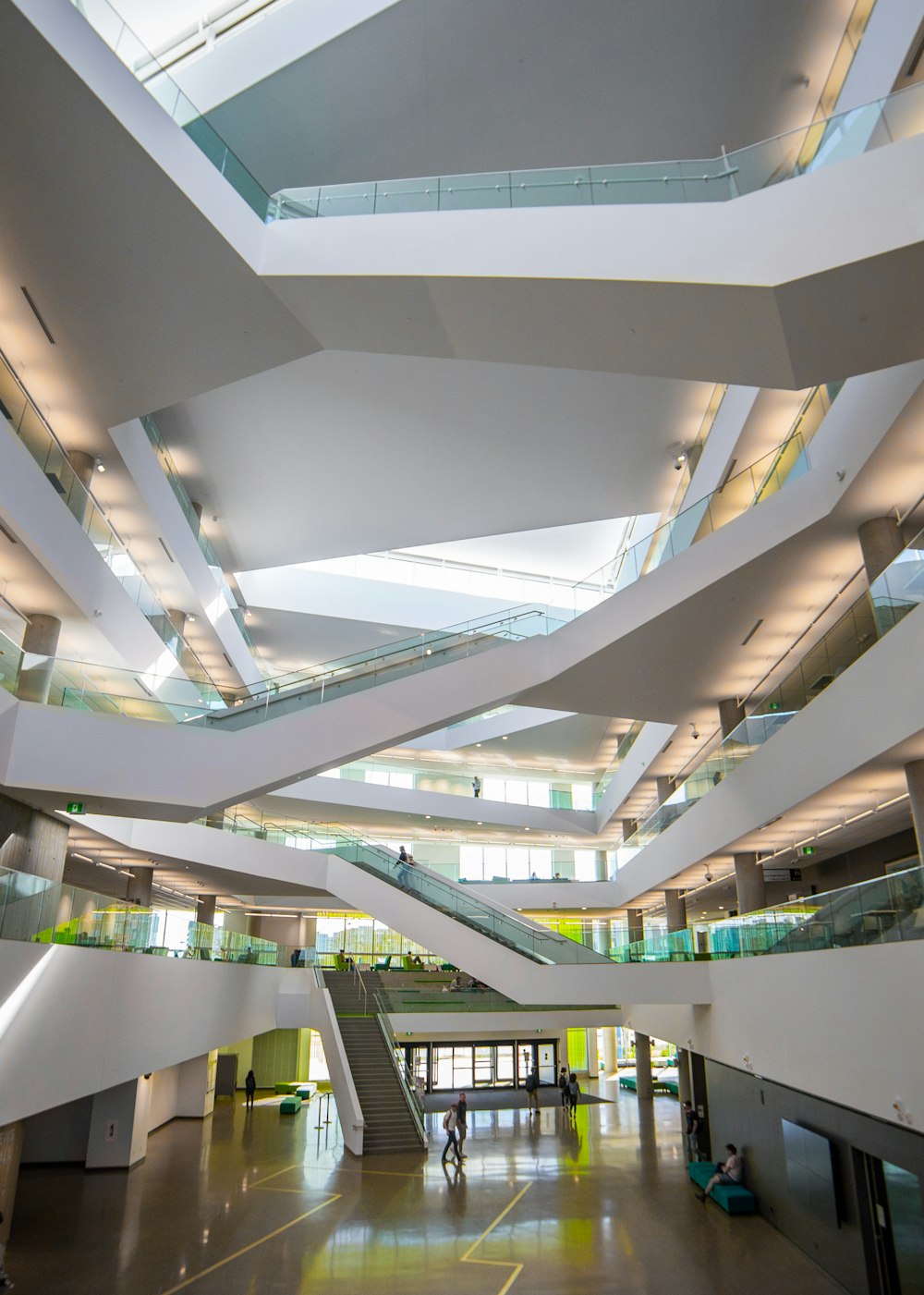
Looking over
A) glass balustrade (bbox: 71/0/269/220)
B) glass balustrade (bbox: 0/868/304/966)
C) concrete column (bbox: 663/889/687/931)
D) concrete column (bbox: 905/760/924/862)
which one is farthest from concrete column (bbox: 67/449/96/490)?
concrete column (bbox: 663/889/687/931)

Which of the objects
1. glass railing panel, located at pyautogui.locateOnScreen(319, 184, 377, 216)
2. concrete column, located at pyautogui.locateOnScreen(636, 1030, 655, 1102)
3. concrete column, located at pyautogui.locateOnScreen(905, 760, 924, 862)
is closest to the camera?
glass railing panel, located at pyautogui.locateOnScreen(319, 184, 377, 216)

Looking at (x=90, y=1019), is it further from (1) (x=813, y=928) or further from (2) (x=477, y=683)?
(1) (x=813, y=928)

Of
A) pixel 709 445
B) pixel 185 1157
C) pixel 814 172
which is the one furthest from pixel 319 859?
pixel 814 172

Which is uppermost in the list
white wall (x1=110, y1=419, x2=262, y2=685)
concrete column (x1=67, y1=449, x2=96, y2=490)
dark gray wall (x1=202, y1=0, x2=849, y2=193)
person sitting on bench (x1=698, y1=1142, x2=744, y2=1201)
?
dark gray wall (x1=202, y1=0, x2=849, y2=193)

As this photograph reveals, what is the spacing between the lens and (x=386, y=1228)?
453 inches

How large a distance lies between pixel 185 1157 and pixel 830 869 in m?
13.8

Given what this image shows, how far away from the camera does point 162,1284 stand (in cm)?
920

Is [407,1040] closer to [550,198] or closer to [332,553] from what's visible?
[332,553]

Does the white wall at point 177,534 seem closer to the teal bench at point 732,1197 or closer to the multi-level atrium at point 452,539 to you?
the multi-level atrium at point 452,539

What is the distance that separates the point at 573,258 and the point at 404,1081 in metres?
17.1

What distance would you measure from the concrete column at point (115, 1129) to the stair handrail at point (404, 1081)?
5.33 meters

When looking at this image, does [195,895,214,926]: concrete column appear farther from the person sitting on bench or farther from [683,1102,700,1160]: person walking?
the person sitting on bench

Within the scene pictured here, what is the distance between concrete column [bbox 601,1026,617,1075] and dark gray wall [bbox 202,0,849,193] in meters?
31.5

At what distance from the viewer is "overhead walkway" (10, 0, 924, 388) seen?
6.35m
